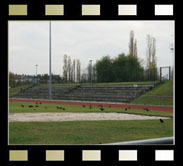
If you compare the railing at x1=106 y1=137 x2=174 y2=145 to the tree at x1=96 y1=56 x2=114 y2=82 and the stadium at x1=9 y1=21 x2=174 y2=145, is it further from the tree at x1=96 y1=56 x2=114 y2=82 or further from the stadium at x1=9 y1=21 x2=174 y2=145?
the tree at x1=96 y1=56 x2=114 y2=82

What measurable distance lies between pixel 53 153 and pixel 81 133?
19.0 ft

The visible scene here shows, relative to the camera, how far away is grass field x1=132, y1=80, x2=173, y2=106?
73.5 ft

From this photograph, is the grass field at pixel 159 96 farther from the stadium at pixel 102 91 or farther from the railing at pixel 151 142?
the railing at pixel 151 142

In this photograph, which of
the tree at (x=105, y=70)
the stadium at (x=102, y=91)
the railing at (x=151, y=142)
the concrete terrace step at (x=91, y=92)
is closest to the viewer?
the railing at (x=151, y=142)

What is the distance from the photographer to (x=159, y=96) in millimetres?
23703

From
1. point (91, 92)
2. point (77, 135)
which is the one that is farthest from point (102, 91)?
point (77, 135)

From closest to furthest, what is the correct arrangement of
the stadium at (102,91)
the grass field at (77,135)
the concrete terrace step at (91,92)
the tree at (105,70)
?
the grass field at (77,135) → the stadium at (102,91) → the concrete terrace step at (91,92) → the tree at (105,70)

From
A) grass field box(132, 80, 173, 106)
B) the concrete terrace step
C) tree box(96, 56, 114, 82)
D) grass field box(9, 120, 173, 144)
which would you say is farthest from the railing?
tree box(96, 56, 114, 82)

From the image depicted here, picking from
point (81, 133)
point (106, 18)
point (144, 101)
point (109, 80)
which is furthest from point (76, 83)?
point (106, 18)

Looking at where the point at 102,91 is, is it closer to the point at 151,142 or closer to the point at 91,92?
the point at 91,92

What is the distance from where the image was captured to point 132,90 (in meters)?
28.6

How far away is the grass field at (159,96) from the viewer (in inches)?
882

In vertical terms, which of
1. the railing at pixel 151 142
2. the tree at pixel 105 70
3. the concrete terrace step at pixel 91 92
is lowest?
the concrete terrace step at pixel 91 92

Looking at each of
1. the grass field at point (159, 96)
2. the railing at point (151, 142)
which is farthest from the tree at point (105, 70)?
the railing at point (151, 142)
